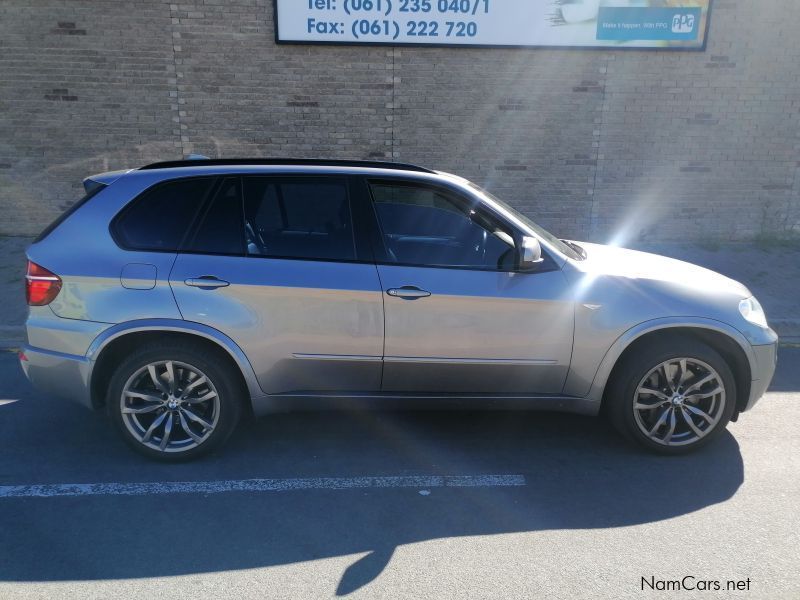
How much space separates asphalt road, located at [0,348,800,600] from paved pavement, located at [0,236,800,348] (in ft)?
7.92

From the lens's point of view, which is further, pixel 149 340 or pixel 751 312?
pixel 751 312

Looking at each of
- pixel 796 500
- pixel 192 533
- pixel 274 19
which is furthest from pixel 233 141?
pixel 796 500

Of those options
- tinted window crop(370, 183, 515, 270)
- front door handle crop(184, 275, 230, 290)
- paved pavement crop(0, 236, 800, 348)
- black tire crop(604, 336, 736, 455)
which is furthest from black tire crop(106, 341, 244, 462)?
paved pavement crop(0, 236, 800, 348)

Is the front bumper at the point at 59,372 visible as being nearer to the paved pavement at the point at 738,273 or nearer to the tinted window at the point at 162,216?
the tinted window at the point at 162,216

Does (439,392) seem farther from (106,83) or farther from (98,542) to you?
(106,83)

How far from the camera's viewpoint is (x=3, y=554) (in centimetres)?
314

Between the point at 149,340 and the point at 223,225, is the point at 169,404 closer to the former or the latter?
the point at 149,340

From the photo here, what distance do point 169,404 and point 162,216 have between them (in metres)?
1.13

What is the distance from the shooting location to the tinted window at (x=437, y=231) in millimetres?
3984

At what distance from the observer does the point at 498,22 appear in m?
9.03

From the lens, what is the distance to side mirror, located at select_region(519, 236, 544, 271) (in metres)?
3.80

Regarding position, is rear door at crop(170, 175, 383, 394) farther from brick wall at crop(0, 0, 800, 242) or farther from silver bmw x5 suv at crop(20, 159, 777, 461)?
brick wall at crop(0, 0, 800, 242)

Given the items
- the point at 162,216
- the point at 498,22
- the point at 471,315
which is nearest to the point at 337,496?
the point at 471,315

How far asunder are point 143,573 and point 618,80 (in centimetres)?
875
